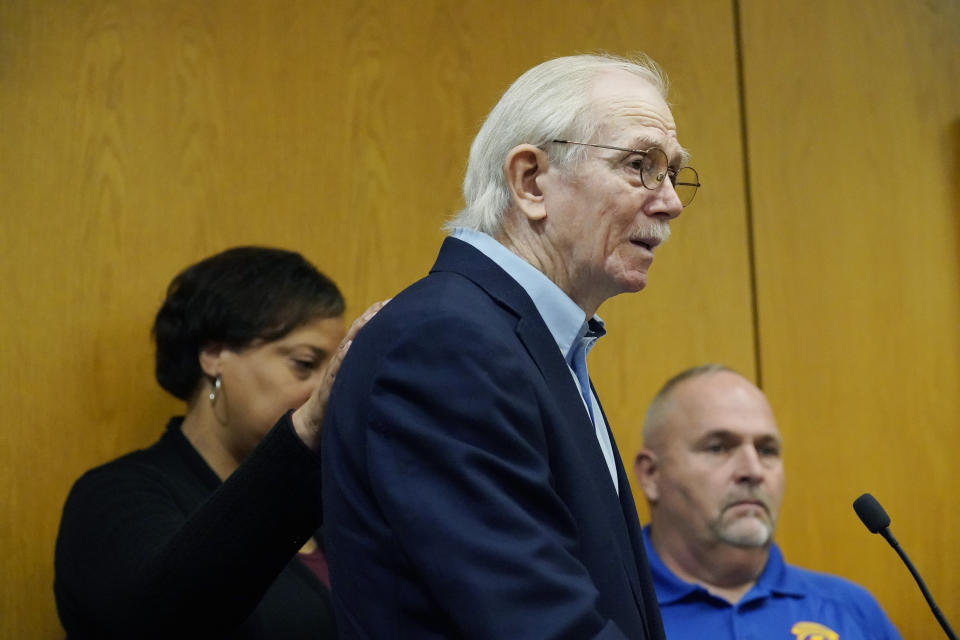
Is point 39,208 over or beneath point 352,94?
beneath

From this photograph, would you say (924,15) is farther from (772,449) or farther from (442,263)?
(442,263)

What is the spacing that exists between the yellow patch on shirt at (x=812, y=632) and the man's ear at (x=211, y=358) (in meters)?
1.24

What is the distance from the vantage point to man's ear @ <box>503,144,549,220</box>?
1320mm

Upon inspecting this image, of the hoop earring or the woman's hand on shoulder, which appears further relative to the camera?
the hoop earring

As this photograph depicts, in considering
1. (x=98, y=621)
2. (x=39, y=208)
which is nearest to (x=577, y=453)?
(x=98, y=621)

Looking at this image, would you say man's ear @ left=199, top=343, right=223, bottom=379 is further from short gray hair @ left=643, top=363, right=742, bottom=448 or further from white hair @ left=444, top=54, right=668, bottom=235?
short gray hair @ left=643, top=363, right=742, bottom=448

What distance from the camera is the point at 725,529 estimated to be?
2324mm

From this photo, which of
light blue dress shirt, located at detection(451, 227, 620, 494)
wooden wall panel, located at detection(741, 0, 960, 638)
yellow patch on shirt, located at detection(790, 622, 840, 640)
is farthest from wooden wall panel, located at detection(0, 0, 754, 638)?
light blue dress shirt, located at detection(451, 227, 620, 494)

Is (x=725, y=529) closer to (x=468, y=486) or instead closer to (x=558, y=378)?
(x=558, y=378)

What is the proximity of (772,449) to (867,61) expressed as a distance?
3.51ft

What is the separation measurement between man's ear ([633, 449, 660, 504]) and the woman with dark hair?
2.50 feet

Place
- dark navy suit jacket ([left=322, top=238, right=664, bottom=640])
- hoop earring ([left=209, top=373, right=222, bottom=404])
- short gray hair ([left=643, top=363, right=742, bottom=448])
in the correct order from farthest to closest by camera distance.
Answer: short gray hair ([left=643, top=363, right=742, bottom=448]) → hoop earring ([left=209, top=373, right=222, bottom=404]) → dark navy suit jacket ([left=322, top=238, right=664, bottom=640])

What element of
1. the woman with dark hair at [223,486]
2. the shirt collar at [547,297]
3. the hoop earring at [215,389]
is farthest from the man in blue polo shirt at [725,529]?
the shirt collar at [547,297]

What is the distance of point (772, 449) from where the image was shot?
2.45 m
